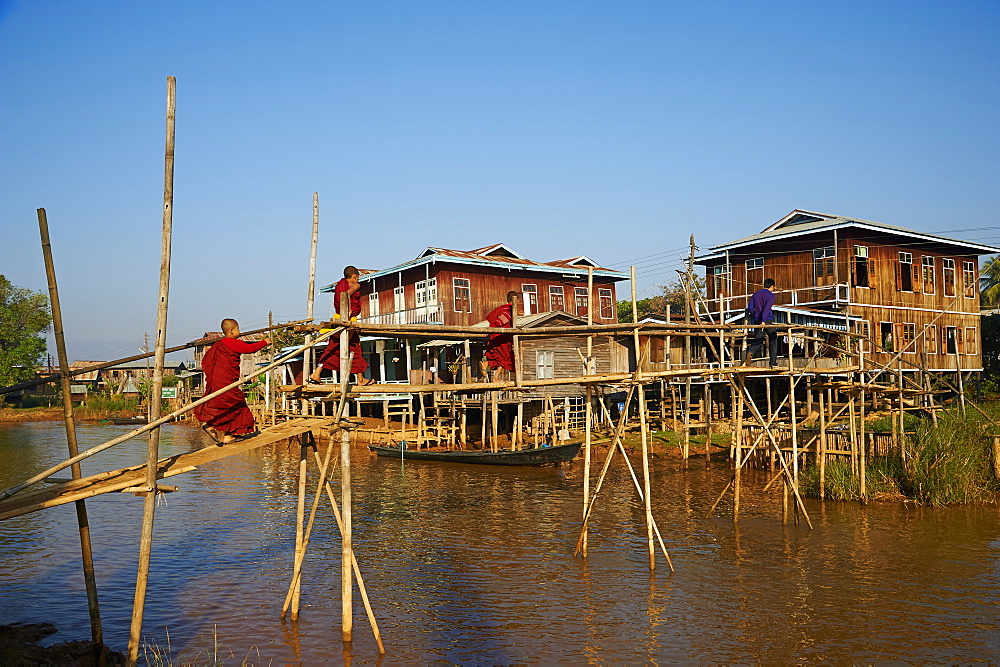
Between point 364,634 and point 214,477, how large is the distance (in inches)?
671

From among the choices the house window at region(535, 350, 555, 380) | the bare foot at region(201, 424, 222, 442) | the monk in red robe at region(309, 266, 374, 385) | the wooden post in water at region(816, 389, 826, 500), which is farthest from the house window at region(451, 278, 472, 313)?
the bare foot at region(201, 424, 222, 442)

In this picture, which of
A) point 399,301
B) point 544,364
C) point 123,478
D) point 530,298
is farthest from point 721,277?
point 123,478

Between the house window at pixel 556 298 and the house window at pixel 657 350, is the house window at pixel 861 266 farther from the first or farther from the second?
the house window at pixel 556 298

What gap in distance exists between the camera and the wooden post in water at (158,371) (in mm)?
6824

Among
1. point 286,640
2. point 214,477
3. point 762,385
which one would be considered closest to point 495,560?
point 286,640

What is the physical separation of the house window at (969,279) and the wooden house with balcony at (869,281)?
0.05 m

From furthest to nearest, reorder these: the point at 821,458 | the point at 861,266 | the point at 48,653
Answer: the point at 861,266, the point at 821,458, the point at 48,653

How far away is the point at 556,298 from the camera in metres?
37.7

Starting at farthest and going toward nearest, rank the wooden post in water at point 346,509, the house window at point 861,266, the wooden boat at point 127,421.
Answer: the wooden boat at point 127,421
the house window at point 861,266
the wooden post in water at point 346,509

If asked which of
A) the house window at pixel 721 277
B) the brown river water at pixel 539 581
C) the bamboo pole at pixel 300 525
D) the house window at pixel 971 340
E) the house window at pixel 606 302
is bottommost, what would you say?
the brown river water at pixel 539 581

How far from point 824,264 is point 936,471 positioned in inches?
680

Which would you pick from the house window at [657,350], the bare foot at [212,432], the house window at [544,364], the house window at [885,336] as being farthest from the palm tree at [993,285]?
the bare foot at [212,432]

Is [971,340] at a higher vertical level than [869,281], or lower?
lower

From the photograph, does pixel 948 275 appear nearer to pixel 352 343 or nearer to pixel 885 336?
pixel 885 336
